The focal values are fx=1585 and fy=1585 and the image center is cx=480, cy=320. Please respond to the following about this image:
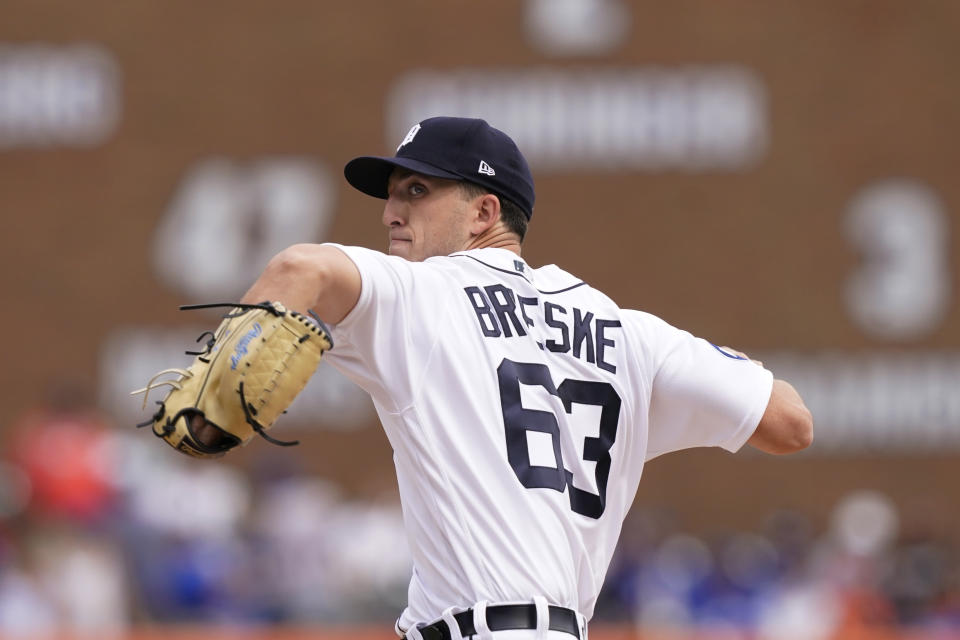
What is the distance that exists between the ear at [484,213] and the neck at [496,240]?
1 cm

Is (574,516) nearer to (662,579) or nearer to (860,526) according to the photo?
(662,579)

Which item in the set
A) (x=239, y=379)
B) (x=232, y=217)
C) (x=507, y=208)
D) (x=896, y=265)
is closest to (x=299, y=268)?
(x=239, y=379)

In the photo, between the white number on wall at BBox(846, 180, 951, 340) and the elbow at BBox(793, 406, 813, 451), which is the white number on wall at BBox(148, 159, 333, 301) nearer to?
the white number on wall at BBox(846, 180, 951, 340)

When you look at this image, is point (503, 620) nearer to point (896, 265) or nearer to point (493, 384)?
point (493, 384)

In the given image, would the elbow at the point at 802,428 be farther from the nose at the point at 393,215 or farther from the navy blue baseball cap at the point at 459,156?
the nose at the point at 393,215

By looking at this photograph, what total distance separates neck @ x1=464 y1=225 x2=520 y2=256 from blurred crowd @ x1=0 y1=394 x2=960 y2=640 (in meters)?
5.54

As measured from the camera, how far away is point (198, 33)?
12680 mm

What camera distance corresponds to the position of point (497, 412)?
3.33m

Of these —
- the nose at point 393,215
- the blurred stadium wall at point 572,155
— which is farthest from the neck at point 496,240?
the blurred stadium wall at point 572,155

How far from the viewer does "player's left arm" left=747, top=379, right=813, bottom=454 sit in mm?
3693

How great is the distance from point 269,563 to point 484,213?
6.58 m

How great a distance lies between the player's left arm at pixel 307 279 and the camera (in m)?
2.96

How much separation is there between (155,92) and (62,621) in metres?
5.13

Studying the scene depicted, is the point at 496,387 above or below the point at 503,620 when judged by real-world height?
above
